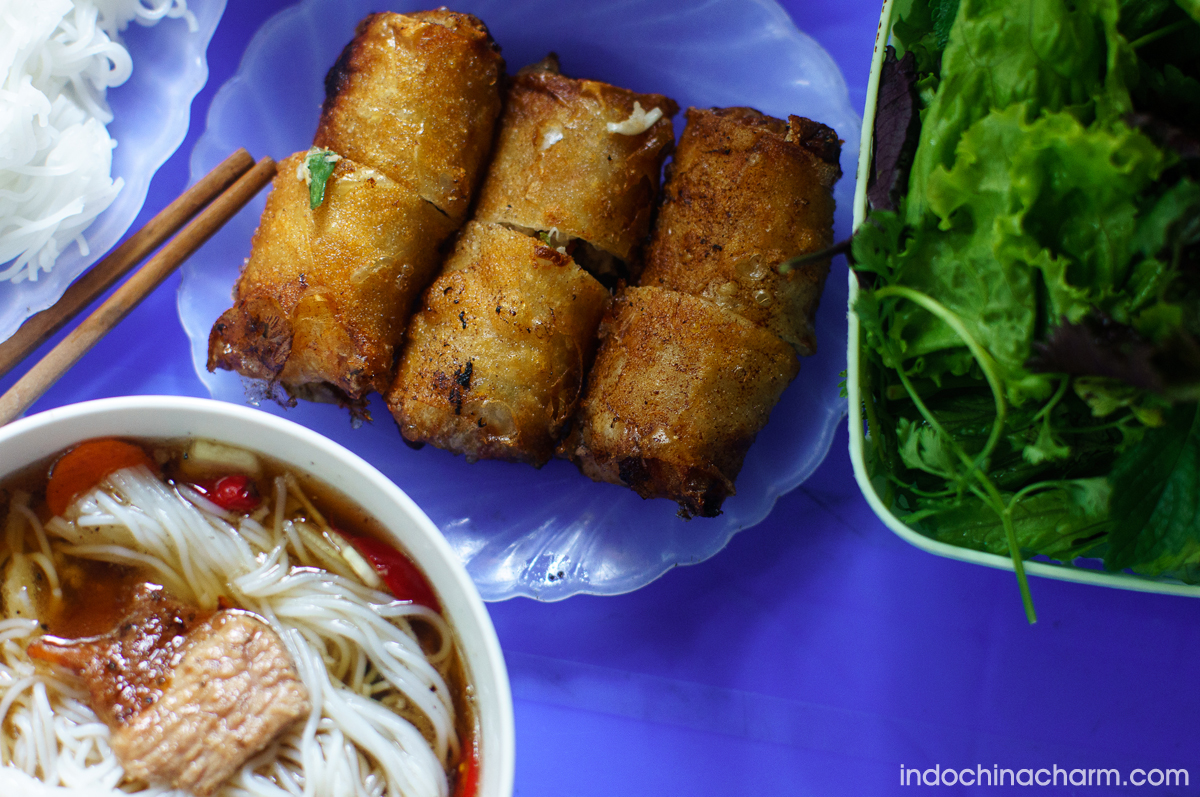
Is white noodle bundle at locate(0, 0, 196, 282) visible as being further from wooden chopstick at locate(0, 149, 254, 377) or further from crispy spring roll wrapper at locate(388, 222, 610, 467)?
crispy spring roll wrapper at locate(388, 222, 610, 467)

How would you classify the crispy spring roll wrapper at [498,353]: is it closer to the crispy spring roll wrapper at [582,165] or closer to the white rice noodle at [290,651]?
the crispy spring roll wrapper at [582,165]

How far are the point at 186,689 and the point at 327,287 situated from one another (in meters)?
0.87

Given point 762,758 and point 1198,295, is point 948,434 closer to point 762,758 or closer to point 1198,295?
point 1198,295

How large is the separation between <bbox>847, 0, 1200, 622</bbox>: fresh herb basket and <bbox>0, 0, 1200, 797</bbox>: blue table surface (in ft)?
1.36

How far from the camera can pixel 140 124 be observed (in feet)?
6.64

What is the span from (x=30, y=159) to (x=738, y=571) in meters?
1.95

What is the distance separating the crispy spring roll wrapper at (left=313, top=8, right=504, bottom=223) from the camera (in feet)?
6.12

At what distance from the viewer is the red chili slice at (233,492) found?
1.67 meters

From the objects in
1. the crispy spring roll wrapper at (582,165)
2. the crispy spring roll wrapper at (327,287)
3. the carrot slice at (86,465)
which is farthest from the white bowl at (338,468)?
the crispy spring roll wrapper at (582,165)

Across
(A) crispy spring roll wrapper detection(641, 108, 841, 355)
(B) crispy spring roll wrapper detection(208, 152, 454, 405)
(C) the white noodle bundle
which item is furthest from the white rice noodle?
(A) crispy spring roll wrapper detection(641, 108, 841, 355)

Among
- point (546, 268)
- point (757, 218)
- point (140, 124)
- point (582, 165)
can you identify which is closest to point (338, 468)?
point (546, 268)

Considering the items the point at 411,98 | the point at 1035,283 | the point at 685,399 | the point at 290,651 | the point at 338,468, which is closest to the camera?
the point at 1035,283

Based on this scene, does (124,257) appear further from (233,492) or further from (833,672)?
(833,672)

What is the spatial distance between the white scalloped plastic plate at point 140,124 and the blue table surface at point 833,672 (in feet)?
1.03
